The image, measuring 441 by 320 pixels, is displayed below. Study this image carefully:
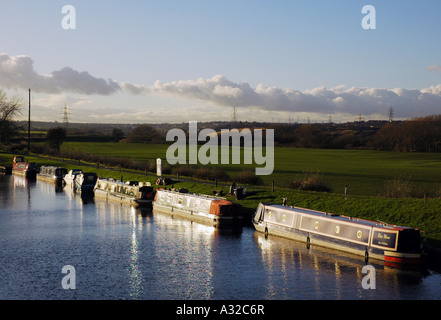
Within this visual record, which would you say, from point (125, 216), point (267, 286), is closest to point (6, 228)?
point (125, 216)

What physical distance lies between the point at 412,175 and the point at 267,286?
5389 centimetres

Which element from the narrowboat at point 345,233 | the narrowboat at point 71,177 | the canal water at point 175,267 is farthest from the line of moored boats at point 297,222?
the narrowboat at point 71,177

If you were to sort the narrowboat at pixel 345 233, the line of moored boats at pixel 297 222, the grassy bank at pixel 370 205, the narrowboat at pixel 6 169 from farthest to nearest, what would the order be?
1. the narrowboat at pixel 6 169
2. the grassy bank at pixel 370 205
3. the line of moored boats at pixel 297 222
4. the narrowboat at pixel 345 233

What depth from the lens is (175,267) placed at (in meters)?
31.0

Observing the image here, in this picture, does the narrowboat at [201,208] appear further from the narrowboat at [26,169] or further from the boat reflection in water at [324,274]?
the narrowboat at [26,169]

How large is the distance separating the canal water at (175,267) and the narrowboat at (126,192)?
29.2 ft

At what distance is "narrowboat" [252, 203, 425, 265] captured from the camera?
1220 inches

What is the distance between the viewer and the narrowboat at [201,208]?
44.3 meters

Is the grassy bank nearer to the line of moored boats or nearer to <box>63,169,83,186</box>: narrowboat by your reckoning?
the line of moored boats

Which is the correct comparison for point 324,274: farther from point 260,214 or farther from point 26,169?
point 26,169

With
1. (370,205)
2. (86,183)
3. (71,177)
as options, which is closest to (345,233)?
(370,205)
